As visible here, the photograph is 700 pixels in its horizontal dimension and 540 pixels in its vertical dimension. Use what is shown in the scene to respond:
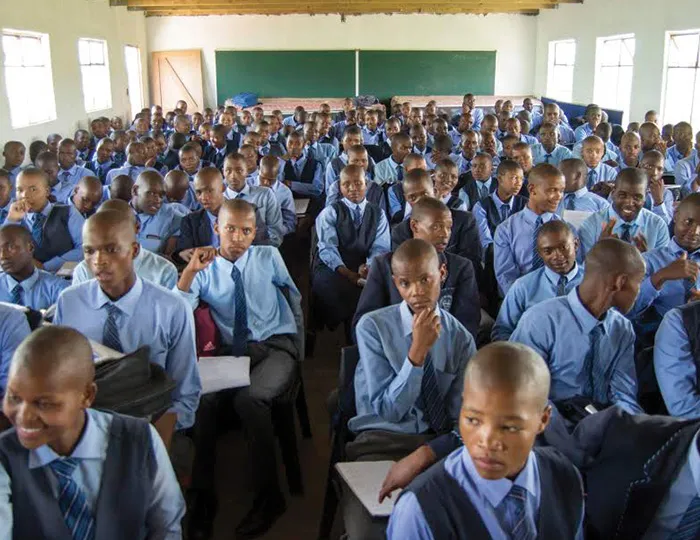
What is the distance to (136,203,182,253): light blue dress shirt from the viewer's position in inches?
184

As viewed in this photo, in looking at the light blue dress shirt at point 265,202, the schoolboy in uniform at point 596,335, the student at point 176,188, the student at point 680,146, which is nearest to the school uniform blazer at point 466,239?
the light blue dress shirt at point 265,202

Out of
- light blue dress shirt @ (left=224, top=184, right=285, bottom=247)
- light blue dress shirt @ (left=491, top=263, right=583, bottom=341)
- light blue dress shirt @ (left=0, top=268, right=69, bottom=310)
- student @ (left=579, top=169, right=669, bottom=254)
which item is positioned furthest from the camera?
light blue dress shirt @ (left=224, top=184, right=285, bottom=247)

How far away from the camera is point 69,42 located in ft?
34.8

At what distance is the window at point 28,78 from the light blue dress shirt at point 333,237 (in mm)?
5542

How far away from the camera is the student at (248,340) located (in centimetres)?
287

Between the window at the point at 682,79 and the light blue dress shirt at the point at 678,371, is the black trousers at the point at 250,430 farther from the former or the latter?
the window at the point at 682,79

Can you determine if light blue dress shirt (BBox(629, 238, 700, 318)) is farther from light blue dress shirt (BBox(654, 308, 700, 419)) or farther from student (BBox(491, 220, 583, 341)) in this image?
light blue dress shirt (BBox(654, 308, 700, 419))

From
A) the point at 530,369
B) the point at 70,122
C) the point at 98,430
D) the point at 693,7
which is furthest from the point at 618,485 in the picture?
the point at 70,122

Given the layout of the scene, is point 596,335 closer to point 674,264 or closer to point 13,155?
point 674,264

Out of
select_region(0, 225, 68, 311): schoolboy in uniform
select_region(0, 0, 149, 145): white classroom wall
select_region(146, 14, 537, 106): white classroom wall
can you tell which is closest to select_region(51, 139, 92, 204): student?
select_region(0, 0, 149, 145): white classroom wall

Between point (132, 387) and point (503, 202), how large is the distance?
354cm

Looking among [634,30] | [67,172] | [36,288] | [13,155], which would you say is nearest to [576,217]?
[36,288]

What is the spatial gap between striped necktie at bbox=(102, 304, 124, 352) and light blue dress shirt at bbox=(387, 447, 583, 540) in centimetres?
139

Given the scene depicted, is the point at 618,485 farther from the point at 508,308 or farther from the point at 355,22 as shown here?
the point at 355,22
